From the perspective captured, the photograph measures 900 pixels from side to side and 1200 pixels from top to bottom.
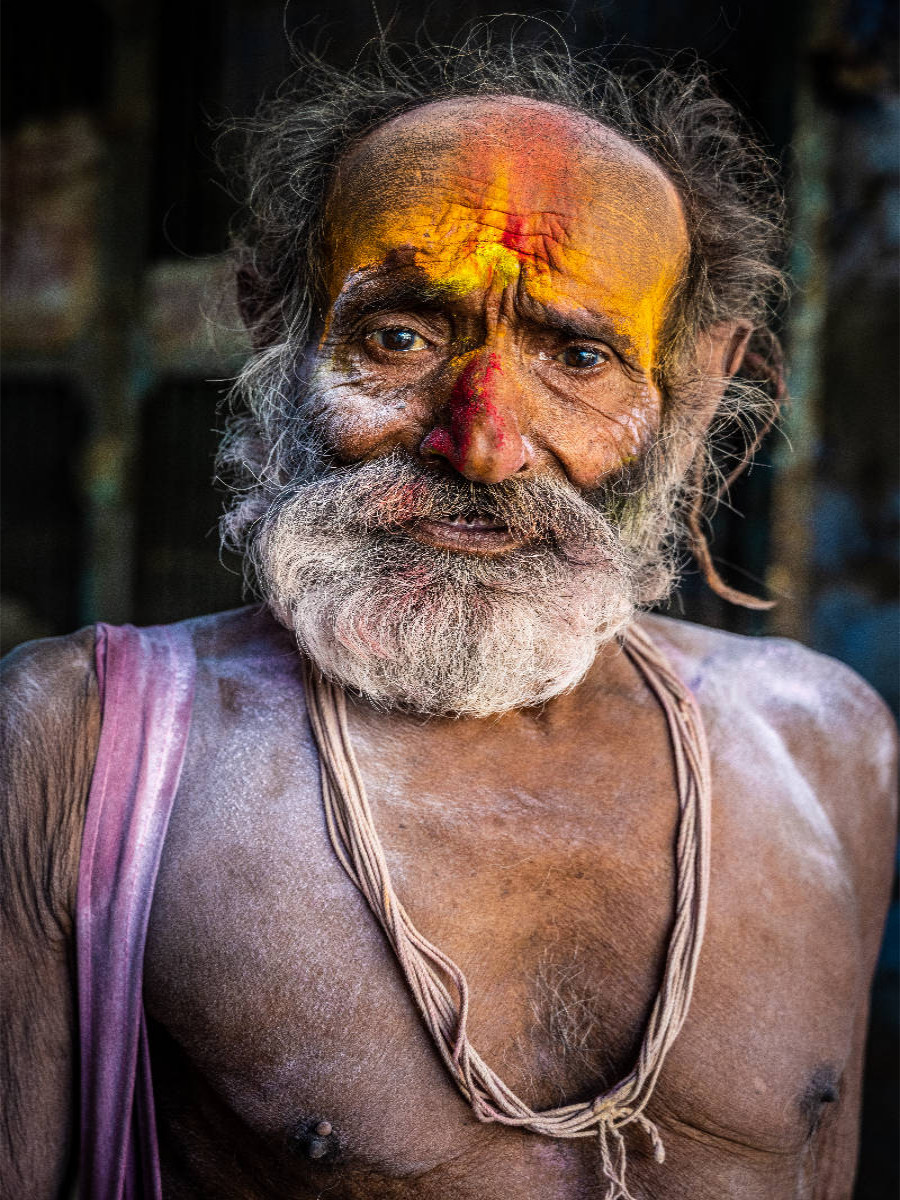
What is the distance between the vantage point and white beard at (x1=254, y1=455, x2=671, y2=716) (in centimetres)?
152

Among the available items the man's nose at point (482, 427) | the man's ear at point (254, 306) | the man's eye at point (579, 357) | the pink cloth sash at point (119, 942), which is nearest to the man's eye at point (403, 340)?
the man's nose at point (482, 427)

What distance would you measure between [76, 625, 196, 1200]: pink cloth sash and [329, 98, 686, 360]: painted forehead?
2.53 feet

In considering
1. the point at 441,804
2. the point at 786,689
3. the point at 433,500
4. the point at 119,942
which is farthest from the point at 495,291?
the point at 119,942

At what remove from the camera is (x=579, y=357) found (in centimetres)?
160

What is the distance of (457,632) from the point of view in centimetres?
152

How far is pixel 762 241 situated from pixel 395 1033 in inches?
A: 60.5

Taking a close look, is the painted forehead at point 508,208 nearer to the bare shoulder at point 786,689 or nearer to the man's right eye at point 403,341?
the man's right eye at point 403,341

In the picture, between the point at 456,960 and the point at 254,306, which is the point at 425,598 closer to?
the point at 456,960

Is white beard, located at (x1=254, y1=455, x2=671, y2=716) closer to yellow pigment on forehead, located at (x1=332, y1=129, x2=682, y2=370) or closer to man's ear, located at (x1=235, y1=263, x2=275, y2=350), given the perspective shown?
yellow pigment on forehead, located at (x1=332, y1=129, x2=682, y2=370)

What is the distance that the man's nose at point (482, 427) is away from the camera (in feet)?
4.74

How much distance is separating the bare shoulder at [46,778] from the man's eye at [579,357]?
33.2 inches

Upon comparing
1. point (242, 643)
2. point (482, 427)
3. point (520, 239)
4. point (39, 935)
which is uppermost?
point (520, 239)

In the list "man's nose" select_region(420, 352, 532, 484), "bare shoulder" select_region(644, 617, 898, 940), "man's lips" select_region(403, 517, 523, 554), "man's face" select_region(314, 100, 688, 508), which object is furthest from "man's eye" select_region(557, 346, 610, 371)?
"bare shoulder" select_region(644, 617, 898, 940)

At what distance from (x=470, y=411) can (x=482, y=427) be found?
0.03m
